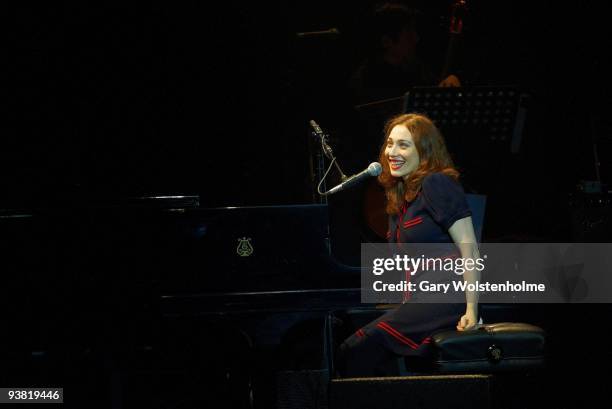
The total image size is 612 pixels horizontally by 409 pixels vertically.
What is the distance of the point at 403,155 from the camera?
319 cm

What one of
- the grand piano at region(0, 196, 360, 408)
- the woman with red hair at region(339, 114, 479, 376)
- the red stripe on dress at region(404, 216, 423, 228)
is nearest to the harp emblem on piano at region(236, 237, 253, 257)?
the grand piano at region(0, 196, 360, 408)

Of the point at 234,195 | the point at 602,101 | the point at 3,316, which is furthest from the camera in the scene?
the point at 602,101

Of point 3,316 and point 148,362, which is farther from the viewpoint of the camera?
point 148,362

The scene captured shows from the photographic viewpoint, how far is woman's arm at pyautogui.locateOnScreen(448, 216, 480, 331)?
113 inches

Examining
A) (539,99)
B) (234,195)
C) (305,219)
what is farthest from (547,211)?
(305,219)

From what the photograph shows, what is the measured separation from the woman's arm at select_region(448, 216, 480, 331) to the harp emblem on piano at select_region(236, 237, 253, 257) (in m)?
0.86

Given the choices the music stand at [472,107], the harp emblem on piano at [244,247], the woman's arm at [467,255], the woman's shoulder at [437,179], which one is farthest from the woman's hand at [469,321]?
the music stand at [472,107]

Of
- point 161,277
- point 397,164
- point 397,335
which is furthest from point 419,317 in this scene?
point 161,277

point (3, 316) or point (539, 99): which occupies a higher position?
point (539, 99)

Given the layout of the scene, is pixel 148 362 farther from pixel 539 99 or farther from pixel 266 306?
pixel 539 99

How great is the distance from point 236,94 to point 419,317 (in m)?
2.05

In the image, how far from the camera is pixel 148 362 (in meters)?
3.07

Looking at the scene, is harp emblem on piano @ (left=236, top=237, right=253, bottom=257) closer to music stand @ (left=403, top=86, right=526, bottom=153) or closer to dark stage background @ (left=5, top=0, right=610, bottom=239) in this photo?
dark stage background @ (left=5, top=0, right=610, bottom=239)

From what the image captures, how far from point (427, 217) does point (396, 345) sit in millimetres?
576
